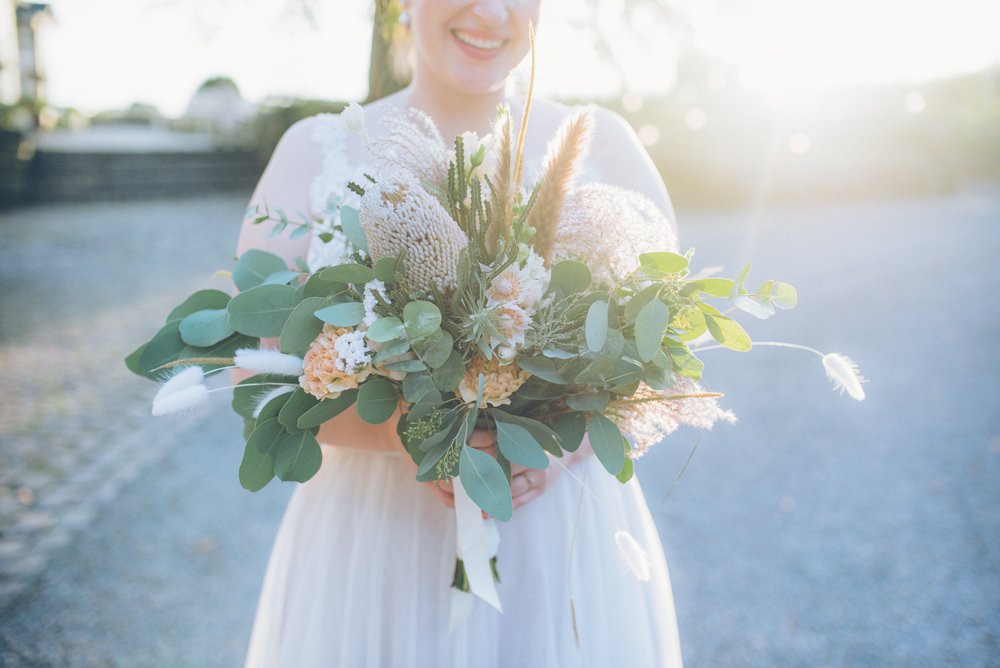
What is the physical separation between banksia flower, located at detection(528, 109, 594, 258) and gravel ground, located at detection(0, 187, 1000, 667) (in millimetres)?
2453

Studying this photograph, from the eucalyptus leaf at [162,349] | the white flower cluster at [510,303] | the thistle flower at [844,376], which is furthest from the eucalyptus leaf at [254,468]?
the thistle flower at [844,376]

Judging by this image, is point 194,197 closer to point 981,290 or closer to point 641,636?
point 981,290

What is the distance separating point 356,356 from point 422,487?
64cm

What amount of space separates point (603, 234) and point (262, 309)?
2.12ft

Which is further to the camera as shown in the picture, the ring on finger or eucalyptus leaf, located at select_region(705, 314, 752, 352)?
the ring on finger

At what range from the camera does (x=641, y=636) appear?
5.61 ft

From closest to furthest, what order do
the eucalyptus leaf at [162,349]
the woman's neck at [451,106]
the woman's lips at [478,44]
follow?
1. the eucalyptus leaf at [162,349]
2. the woman's lips at [478,44]
3. the woman's neck at [451,106]

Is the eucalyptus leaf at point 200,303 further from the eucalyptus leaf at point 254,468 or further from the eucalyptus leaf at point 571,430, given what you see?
the eucalyptus leaf at point 571,430

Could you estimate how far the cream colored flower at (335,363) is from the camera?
121 cm

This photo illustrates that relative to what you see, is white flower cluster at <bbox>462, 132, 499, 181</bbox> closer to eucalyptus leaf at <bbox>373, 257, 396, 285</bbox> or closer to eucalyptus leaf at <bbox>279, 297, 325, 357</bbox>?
eucalyptus leaf at <bbox>373, 257, 396, 285</bbox>

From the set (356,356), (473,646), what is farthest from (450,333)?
(473,646)

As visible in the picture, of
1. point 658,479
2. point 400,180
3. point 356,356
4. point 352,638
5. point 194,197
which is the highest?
point 400,180

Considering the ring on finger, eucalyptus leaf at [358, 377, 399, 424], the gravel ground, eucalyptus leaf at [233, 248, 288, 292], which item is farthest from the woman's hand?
the gravel ground

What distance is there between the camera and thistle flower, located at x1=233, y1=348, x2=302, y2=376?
1271 millimetres
